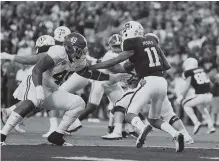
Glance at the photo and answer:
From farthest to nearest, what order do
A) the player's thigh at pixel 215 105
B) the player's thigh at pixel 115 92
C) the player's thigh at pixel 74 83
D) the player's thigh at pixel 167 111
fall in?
1. the player's thigh at pixel 215 105
2. the player's thigh at pixel 115 92
3. the player's thigh at pixel 74 83
4. the player's thigh at pixel 167 111

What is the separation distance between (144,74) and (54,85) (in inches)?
48.1

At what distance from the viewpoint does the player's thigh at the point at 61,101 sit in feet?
31.8

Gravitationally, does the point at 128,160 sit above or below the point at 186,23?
below

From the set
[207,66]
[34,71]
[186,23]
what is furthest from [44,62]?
[186,23]

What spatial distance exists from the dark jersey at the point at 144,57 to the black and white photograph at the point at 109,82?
1 cm

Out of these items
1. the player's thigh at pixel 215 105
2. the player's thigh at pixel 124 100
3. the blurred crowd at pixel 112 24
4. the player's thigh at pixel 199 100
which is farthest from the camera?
the blurred crowd at pixel 112 24

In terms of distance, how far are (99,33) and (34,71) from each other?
13.6 m

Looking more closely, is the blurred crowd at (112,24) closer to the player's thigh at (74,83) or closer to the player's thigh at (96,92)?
the player's thigh at (96,92)

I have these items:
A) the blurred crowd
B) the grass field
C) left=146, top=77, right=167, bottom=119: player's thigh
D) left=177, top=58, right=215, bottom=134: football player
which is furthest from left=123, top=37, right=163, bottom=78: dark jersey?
the blurred crowd

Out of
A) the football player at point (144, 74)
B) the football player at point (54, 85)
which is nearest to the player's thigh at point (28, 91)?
the football player at point (54, 85)

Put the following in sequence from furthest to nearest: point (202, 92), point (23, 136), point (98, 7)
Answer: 1. point (98, 7)
2. point (202, 92)
3. point (23, 136)

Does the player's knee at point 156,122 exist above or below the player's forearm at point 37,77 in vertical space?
below

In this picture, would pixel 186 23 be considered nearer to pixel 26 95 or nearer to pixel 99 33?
pixel 99 33

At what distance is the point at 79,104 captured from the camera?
32.1 ft
